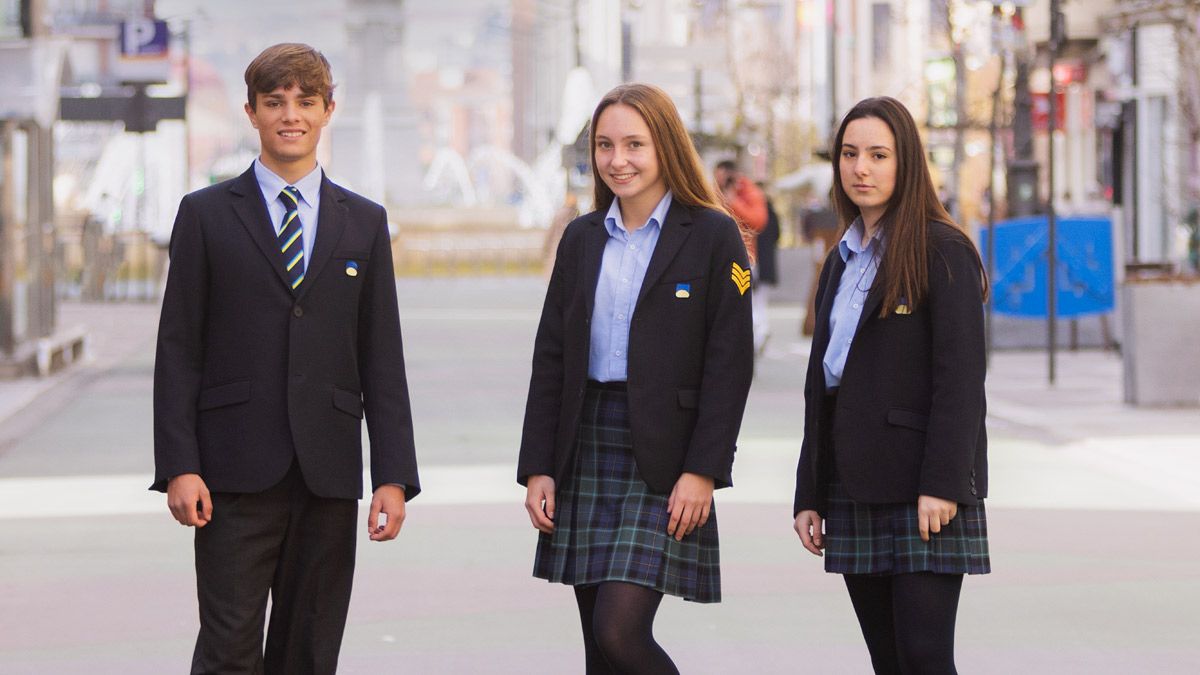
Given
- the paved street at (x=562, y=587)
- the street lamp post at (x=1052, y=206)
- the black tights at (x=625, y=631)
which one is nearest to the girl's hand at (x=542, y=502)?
the black tights at (x=625, y=631)

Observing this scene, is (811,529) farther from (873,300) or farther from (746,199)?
(746,199)

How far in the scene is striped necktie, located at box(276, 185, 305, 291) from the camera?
5.06 m

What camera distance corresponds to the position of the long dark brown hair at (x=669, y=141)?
5.22 metres

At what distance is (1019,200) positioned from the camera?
2659 cm

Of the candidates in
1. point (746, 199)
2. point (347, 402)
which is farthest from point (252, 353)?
point (746, 199)

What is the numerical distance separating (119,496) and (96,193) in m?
55.1

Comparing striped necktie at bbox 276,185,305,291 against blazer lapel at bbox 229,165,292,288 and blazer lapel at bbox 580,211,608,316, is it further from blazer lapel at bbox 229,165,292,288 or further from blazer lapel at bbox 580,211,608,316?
blazer lapel at bbox 580,211,608,316

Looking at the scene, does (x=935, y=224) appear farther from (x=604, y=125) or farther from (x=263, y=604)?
(x=263, y=604)

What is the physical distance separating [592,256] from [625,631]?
0.87m

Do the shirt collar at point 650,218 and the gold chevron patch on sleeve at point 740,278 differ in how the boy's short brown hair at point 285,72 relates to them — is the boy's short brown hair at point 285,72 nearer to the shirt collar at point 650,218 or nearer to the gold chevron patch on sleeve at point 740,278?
the shirt collar at point 650,218

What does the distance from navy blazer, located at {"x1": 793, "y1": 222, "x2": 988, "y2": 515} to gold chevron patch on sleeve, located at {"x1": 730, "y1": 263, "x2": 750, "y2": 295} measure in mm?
315

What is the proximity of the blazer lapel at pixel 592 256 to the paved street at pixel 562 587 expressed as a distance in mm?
2380

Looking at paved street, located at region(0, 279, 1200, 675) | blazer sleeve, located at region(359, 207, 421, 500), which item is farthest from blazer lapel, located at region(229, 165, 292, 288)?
paved street, located at region(0, 279, 1200, 675)

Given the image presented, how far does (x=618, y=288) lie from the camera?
17.2ft
